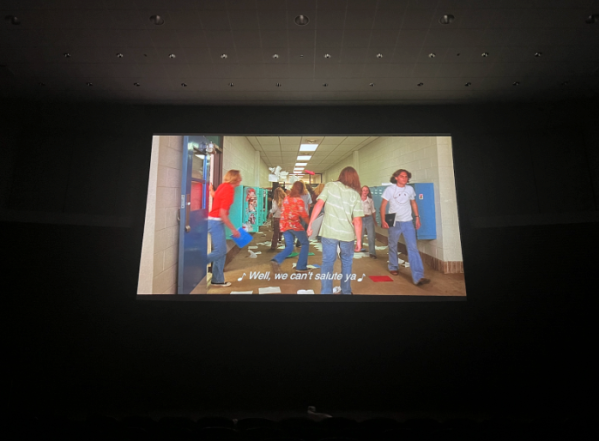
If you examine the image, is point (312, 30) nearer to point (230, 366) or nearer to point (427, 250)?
point (427, 250)

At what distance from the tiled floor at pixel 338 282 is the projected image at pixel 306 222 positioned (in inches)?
0.4

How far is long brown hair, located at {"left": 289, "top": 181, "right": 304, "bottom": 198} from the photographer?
9.42 feet

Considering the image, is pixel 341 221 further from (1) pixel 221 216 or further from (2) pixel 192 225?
(2) pixel 192 225

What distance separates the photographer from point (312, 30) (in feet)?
6.40

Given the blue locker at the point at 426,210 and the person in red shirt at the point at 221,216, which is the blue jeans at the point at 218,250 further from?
the blue locker at the point at 426,210

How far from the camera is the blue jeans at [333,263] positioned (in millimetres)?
2666

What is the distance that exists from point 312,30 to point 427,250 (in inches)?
100

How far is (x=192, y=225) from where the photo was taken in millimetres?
2852

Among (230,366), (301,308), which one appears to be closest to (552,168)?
(301,308)

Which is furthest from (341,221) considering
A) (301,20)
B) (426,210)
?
(301,20)

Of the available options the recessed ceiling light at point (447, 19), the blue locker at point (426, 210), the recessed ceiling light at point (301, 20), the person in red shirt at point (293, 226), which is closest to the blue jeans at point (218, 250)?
the person in red shirt at point (293, 226)

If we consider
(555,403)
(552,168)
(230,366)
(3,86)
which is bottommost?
(555,403)

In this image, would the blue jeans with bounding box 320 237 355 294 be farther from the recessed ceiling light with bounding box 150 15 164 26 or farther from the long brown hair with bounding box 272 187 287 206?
the recessed ceiling light with bounding box 150 15 164 26

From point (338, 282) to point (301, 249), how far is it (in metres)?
0.57
